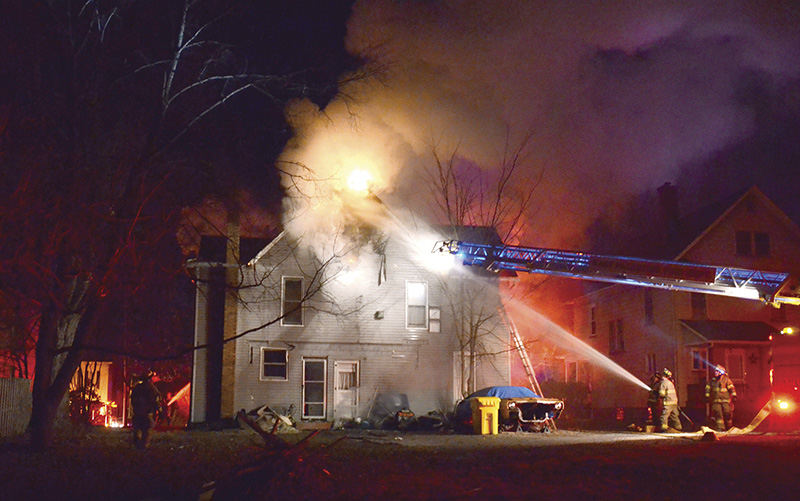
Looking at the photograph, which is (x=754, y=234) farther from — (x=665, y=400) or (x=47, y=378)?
(x=47, y=378)

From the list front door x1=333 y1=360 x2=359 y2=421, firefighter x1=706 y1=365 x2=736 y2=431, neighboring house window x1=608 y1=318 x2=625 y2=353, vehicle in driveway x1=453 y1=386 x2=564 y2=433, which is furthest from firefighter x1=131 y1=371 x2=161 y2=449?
neighboring house window x1=608 y1=318 x2=625 y2=353

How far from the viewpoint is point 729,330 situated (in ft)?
90.6

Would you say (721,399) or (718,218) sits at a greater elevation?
(718,218)

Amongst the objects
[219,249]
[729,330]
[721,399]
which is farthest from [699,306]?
[219,249]

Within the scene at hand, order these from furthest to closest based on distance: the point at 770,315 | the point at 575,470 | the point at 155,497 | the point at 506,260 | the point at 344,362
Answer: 1. the point at 770,315
2. the point at 344,362
3. the point at 506,260
4. the point at 575,470
5. the point at 155,497

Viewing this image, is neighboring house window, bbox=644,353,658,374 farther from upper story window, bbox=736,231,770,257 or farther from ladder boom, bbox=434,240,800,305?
ladder boom, bbox=434,240,800,305

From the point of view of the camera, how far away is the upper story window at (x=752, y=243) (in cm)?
3005

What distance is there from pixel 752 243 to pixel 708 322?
4315 millimetres

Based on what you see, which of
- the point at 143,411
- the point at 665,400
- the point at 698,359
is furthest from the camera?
the point at 698,359

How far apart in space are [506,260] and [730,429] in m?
8.66

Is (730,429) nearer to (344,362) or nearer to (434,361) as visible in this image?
(434,361)

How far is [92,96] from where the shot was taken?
13.9 metres

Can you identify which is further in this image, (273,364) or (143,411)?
(273,364)

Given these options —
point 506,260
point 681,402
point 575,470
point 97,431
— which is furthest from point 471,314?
point 575,470
